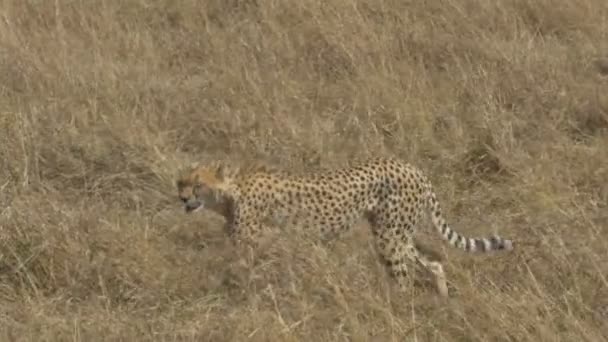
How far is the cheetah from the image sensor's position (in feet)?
12.2

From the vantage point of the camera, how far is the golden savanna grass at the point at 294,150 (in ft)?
10.1

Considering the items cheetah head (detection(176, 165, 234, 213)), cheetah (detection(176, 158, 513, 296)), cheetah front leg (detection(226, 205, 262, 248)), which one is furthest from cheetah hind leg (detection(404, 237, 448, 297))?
cheetah head (detection(176, 165, 234, 213))

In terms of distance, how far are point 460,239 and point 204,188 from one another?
0.85m

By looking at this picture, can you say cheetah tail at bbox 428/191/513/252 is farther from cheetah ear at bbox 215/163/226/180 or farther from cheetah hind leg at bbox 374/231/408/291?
cheetah ear at bbox 215/163/226/180

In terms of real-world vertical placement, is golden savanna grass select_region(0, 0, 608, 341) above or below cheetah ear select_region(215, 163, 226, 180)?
below

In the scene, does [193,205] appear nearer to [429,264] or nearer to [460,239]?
[429,264]

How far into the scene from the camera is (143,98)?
5117mm

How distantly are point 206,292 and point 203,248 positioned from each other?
52cm

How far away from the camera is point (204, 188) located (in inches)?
146

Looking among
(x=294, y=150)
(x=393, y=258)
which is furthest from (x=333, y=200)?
(x=294, y=150)

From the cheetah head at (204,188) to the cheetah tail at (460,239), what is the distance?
0.70 m

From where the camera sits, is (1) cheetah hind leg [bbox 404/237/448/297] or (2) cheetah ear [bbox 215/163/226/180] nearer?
(1) cheetah hind leg [bbox 404/237/448/297]

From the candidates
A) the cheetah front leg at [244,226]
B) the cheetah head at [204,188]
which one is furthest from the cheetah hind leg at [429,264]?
the cheetah head at [204,188]

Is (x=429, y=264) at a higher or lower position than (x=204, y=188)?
lower
